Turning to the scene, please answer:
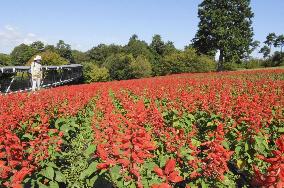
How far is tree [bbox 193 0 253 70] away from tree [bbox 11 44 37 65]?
93405 millimetres

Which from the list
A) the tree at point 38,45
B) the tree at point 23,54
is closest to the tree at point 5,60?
the tree at point 23,54

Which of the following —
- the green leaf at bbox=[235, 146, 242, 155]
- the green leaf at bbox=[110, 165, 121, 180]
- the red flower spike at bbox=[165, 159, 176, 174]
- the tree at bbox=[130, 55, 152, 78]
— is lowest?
the green leaf at bbox=[235, 146, 242, 155]

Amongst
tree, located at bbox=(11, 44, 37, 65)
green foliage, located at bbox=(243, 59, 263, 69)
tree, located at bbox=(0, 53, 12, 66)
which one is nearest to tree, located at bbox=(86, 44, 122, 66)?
tree, located at bbox=(11, 44, 37, 65)

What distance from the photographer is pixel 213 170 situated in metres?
4.61

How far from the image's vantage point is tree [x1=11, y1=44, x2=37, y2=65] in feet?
455

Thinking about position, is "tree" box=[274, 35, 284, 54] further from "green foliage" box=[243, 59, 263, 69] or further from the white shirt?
the white shirt

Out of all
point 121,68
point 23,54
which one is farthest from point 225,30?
point 23,54

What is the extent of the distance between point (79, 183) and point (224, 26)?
53.9 m

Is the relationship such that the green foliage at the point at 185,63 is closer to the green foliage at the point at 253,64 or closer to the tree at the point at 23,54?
the green foliage at the point at 253,64

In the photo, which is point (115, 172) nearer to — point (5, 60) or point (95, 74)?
point (95, 74)

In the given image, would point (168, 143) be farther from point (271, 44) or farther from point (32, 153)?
point (271, 44)

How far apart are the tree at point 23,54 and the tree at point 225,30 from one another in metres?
93.4

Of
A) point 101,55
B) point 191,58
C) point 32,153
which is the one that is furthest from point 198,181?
point 101,55

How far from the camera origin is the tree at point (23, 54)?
455 feet
